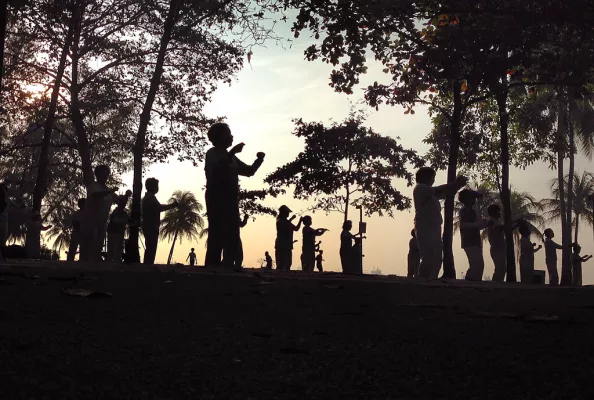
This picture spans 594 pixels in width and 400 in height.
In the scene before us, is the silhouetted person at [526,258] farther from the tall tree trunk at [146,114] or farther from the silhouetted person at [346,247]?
the tall tree trunk at [146,114]

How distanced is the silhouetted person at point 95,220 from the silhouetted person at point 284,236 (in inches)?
208

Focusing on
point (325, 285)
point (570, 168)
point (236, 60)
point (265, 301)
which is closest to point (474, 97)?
point (236, 60)

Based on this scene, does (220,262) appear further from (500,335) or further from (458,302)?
(500,335)

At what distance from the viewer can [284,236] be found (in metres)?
17.3

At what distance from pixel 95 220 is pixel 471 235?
6645 mm

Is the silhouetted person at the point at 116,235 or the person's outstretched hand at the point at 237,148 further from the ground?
the person's outstretched hand at the point at 237,148

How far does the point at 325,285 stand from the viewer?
705 cm

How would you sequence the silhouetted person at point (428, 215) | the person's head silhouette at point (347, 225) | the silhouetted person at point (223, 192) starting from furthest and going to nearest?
the person's head silhouette at point (347, 225) → the silhouetted person at point (428, 215) → the silhouetted person at point (223, 192)

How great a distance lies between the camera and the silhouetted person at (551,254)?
65.4ft

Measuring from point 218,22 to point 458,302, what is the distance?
17045 millimetres

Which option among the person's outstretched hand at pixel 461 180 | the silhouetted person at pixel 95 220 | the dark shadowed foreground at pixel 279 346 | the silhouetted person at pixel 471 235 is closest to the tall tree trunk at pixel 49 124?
the silhouetted person at pixel 95 220

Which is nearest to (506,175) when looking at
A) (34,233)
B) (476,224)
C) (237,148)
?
(476,224)

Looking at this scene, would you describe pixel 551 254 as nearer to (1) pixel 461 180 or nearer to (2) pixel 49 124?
(1) pixel 461 180

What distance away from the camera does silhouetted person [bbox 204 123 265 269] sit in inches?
375
